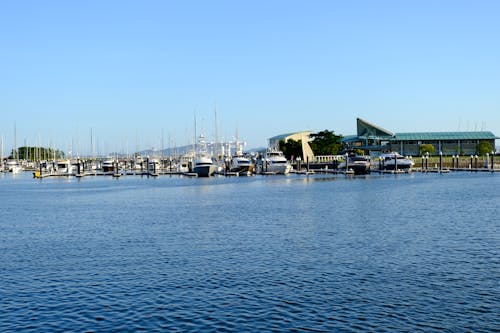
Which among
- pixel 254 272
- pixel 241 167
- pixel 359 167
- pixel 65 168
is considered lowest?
pixel 254 272

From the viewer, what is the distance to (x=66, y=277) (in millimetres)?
29844

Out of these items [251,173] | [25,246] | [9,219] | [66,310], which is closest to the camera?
[66,310]

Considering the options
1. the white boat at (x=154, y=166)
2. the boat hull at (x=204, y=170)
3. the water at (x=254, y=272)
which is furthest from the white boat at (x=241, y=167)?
the water at (x=254, y=272)

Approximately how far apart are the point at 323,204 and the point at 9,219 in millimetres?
33179

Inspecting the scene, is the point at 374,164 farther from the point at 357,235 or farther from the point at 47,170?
the point at 357,235

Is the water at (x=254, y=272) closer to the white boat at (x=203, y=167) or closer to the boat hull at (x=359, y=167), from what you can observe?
the white boat at (x=203, y=167)

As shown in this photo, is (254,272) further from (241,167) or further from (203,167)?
(241,167)

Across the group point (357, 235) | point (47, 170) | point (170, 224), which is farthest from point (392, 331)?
point (47, 170)

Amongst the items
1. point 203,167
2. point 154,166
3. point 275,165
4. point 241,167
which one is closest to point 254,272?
point 203,167

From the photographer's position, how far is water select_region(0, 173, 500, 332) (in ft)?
74.1

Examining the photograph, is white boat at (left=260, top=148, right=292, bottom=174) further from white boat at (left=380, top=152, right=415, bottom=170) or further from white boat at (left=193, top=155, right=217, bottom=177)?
white boat at (left=380, top=152, right=415, bottom=170)

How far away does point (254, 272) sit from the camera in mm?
30234

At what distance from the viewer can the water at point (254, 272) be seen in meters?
22.6

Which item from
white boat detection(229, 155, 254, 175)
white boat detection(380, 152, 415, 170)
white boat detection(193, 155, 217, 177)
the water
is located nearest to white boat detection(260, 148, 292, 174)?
white boat detection(229, 155, 254, 175)
